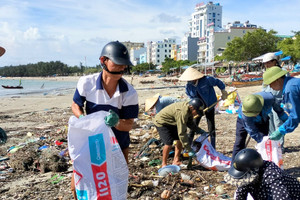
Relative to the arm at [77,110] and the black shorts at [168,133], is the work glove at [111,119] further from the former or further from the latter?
→ the black shorts at [168,133]

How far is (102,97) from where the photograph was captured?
8.07ft

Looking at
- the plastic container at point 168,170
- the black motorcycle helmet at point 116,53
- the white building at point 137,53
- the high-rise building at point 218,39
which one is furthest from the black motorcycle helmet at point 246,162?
the white building at point 137,53

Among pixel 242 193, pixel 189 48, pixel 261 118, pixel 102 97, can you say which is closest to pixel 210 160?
pixel 261 118

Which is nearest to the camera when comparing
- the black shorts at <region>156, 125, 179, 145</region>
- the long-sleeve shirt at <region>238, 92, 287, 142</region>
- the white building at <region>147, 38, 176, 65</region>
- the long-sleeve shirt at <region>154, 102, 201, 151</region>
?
the long-sleeve shirt at <region>238, 92, 287, 142</region>

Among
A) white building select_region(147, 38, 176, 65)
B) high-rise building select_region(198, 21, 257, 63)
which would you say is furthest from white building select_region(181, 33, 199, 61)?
white building select_region(147, 38, 176, 65)

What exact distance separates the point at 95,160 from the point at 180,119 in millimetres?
1927

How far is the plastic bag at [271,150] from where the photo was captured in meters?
3.20

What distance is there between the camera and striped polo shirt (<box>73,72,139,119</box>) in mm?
2447

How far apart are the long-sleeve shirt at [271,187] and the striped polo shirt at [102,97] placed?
119cm

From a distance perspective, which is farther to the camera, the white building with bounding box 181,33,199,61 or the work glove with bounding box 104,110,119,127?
the white building with bounding box 181,33,199,61

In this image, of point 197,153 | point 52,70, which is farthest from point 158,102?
point 52,70

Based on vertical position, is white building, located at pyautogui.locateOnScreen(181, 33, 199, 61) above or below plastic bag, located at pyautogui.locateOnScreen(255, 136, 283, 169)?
above

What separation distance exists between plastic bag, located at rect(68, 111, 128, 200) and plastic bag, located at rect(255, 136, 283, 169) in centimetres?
188

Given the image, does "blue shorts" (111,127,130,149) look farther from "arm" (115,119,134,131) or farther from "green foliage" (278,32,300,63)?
"green foliage" (278,32,300,63)
